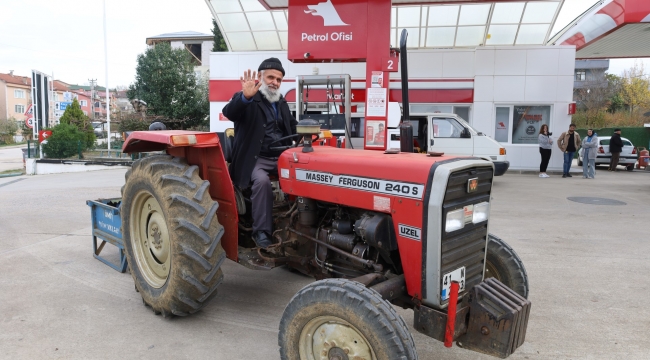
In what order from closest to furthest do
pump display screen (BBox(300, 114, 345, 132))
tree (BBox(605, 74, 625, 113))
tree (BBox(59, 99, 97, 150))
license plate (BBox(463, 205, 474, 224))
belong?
license plate (BBox(463, 205, 474, 224))
pump display screen (BBox(300, 114, 345, 132))
tree (BBox(59, 99, 97, 150))
tree (BBox(605, 74, 625, 113))

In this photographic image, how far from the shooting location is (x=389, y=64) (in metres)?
9.59

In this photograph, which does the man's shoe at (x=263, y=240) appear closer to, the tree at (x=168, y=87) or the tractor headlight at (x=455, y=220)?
the tractor headlight at (x=455, y=220)

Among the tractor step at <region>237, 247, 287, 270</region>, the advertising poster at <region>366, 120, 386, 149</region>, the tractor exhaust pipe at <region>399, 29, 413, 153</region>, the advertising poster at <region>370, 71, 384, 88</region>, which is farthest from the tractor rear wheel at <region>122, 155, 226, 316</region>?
the advertising poster at <region>370, 71, 384, 88</region>

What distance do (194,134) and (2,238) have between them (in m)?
4.39

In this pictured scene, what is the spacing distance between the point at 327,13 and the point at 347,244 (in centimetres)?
815

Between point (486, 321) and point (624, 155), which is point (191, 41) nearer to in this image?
point (624, 155)

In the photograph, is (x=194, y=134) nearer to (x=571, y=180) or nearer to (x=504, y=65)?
(x=571, y=180)

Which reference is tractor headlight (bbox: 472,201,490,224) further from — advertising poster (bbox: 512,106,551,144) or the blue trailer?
advertising poster (bbox: 512,106,551,144)

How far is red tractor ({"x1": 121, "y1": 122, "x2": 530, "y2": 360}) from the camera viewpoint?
231cm

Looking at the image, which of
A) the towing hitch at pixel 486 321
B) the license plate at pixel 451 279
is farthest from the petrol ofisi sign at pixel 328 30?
the towing hitch at pixel 486 321

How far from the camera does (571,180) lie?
43.2ft

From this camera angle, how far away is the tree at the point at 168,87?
25.6m

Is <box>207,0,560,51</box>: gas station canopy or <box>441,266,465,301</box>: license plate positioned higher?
<box>207,0,560,51</box>: gas station canopy

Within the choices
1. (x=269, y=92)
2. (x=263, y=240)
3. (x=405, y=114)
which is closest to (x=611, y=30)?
(x=405, y=114)
